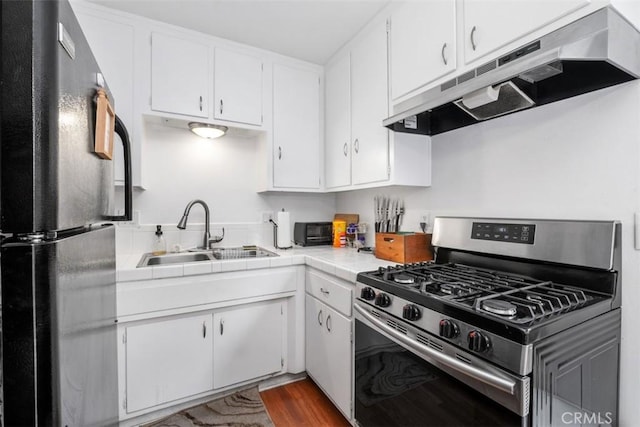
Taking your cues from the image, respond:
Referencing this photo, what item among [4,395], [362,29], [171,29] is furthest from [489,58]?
[171,29]

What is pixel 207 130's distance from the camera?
2.24 meters

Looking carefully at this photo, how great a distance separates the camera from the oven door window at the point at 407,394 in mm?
903

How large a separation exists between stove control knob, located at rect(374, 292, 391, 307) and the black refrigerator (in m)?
1.00

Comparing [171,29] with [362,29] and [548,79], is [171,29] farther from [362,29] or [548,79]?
[548,79]

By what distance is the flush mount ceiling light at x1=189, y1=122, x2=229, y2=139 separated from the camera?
7.16 ft

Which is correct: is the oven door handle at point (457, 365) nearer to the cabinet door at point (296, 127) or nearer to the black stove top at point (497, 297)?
the black stove top at point (497, 297)

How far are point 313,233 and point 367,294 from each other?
1211mm

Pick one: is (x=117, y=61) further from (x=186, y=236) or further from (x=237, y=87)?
(x=186, y=236)

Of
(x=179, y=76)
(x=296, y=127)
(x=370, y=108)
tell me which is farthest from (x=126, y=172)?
(x=296, y=127)

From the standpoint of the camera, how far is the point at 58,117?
49cm

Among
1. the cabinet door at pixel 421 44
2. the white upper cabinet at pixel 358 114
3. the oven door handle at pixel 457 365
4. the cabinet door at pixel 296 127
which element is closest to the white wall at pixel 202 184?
the cabinet door at pixel 296 127

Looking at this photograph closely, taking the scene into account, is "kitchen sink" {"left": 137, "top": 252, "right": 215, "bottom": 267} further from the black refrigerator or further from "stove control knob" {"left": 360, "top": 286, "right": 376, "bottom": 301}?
the black refrigerator

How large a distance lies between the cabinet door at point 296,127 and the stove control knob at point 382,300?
4.51 ft

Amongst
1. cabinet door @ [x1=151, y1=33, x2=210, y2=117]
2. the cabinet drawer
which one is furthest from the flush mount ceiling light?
Result: the cabinet drawer
